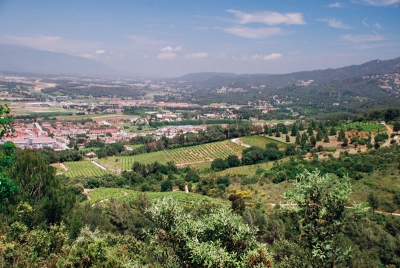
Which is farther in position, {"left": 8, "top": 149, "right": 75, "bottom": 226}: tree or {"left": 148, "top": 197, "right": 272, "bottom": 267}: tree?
{"left": 8, "top": 149, "right": 75, "bottom": 226}: tree

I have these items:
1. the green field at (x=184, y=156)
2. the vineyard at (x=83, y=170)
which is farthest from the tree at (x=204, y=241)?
the green field at (x=184, y=156)

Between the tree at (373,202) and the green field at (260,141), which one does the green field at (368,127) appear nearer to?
the green field at (260,141)

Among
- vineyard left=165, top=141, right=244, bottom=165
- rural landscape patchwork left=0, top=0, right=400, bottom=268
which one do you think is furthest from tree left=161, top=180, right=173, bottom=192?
vineyard left=165, top=141, right=244, bottom=165

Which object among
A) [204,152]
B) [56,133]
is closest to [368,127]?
[204,152]

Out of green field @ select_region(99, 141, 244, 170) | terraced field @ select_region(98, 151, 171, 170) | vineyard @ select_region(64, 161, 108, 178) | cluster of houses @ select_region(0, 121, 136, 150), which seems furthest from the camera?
cluster of houses @ select_region(0, 121, 136, 150)

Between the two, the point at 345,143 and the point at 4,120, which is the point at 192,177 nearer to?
the point at 345,143

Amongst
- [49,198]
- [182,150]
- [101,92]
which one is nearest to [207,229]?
[49,198]

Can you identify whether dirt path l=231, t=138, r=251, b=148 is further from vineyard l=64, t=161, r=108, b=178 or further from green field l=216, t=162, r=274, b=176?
vineyard l=64, t=161, r=108, b=178
